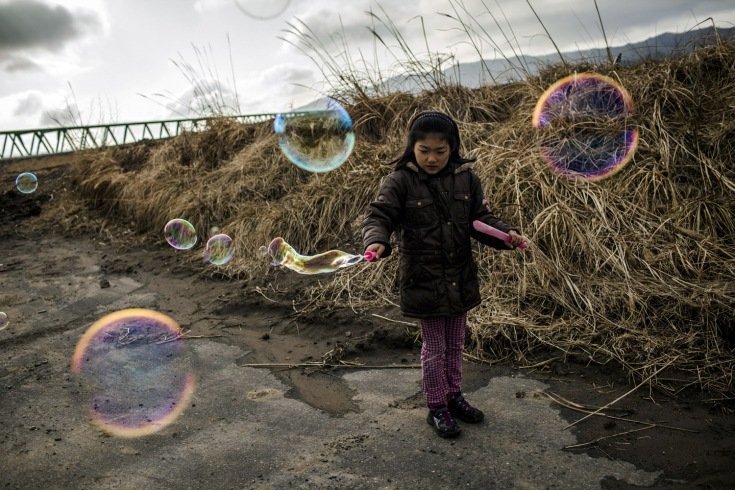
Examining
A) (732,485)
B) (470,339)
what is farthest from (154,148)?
(732,485)

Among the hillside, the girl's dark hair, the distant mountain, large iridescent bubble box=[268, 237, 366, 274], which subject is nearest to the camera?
the girl's dark hair

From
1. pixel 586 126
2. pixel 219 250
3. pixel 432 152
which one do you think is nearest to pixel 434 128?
pixel 432 152

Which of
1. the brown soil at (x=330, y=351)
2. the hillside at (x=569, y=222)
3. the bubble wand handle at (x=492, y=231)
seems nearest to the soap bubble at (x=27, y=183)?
the brown soil at (x=330, y=351)

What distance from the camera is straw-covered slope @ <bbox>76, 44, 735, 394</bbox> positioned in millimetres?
3264

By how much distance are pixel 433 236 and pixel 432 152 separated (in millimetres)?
408

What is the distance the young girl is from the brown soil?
0.36 metres

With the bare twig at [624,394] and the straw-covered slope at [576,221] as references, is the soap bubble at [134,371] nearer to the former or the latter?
A: the straw-covered slope at [576,221]

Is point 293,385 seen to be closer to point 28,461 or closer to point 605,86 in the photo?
point 28,461

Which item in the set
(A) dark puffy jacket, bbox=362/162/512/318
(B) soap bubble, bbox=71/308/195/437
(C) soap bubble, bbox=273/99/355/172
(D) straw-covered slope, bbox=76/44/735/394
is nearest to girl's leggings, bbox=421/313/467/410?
(A) dark puffy jacket, bbox=362/162/512/318

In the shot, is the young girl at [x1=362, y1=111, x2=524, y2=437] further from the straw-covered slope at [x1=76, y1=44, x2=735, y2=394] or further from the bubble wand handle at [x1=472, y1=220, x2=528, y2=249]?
the straw-covered slope at [x1=76, y1=44, x2=735, y2=394]

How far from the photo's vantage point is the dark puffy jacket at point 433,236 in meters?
2.59

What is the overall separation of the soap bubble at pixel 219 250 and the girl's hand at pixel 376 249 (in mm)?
3450

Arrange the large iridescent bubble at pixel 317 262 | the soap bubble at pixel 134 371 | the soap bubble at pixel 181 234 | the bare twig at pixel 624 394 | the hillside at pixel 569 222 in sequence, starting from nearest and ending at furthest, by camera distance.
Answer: the bare twig at pixel 624 394, the soap bubble at pixel 134 371, the large iridescent bubble at pixel 317 262, the hillside at pixel 569 222, the soap bubble at pixel 181 234

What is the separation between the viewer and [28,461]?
7.99 feet
